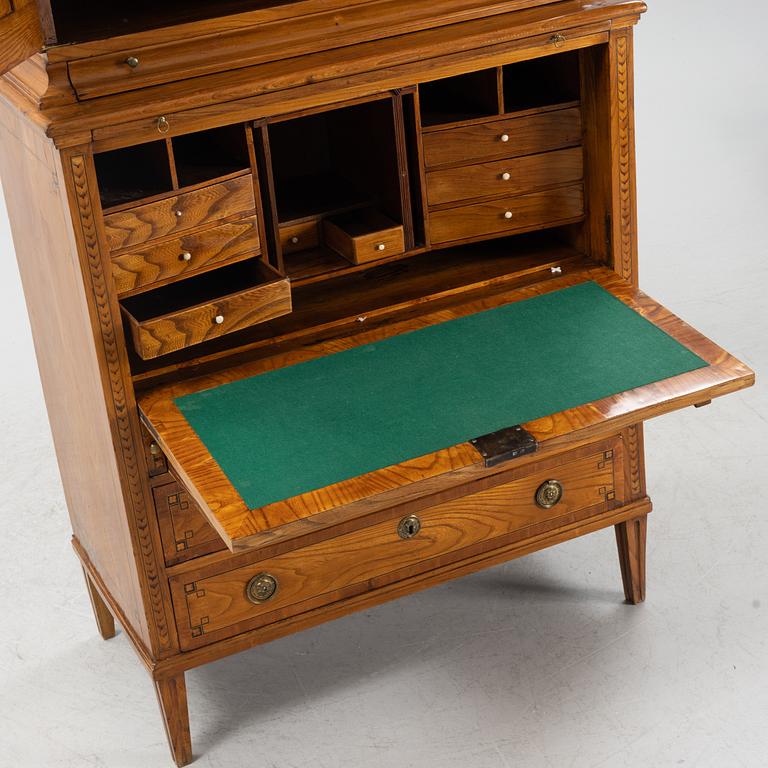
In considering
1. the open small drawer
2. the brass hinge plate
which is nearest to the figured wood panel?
the open small drawer

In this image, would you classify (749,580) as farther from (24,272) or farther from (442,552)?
(24,272)

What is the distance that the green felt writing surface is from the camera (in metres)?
2.86

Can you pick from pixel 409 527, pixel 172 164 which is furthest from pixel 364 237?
pixel 409 527

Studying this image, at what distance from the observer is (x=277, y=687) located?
370 centimetres

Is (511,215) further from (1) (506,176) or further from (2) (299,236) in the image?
(2) (299,236)

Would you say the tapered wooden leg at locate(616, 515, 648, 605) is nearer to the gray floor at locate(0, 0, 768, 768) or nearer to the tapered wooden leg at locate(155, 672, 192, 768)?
the gray floor at locate(0, 0, 768, 768)

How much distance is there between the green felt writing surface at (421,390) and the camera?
2.86 m

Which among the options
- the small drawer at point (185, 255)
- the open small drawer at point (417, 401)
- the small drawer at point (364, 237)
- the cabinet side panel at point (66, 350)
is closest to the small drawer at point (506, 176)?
the small drawer at point (364, 237)

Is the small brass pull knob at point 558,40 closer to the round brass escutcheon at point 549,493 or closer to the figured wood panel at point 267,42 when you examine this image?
the figured wood panel at point 267,42

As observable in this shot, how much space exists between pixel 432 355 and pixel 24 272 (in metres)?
0.98

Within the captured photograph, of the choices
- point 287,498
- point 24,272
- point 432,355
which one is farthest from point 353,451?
point 24,272

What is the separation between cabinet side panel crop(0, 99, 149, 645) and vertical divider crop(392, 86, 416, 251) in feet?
2.54

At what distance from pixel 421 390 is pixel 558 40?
2.74ft

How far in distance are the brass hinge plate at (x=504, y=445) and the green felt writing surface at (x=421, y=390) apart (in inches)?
1.1
